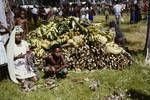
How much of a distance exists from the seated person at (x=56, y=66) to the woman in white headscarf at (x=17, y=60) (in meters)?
0.43

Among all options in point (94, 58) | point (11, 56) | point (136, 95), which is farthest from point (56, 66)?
point (136, 95)

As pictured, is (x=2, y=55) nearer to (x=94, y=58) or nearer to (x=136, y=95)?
(x=94, y=58)

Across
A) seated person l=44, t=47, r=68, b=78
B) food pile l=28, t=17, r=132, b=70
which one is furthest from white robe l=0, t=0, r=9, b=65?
food pile l=28, t=17, r=132, b=70

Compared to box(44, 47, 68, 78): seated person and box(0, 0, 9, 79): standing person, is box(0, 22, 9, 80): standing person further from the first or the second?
box(44, 47, 68, 78): seated person

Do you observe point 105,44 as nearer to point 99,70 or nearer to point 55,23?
point 99,70

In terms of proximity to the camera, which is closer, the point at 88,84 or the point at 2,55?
the point at 2,55

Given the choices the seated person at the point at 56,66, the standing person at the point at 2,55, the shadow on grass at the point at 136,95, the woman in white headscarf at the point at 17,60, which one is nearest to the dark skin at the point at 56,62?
the seated person at the point at 56,66

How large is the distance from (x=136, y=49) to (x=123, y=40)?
2.41 feet

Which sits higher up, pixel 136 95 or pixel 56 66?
pixel 56 66

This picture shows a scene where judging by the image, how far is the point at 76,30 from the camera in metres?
13.5

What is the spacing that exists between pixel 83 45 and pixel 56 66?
69.8 inches

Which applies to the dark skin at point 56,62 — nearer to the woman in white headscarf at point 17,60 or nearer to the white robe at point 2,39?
the woman in white headscarf at point 17,60

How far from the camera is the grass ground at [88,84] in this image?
1023 centimetres

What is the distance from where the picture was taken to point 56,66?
A: 1130 cm
